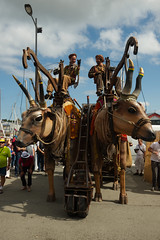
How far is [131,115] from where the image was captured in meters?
4.37

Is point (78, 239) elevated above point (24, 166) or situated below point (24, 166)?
below

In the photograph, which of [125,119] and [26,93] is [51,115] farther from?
[125,119]

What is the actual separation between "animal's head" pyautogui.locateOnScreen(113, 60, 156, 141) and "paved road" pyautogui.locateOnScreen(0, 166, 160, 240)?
1753mm

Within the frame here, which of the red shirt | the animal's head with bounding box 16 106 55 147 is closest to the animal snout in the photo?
the animal's head with bounding box 16 106 55 147

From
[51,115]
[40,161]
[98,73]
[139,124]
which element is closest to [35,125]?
[51,115]

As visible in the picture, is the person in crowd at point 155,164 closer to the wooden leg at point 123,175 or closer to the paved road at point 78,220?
the paved road at point 78,220

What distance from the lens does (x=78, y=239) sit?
3.54 m

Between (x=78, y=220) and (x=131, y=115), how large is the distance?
96.2 inches

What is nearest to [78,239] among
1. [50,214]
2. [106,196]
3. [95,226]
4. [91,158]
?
[95,226]

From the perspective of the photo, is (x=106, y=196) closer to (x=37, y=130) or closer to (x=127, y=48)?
(x=37, y=130)

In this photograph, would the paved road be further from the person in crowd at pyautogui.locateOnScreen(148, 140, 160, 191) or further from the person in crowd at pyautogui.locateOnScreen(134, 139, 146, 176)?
the person in crowd at pyautogui.locateOnScreen(134, 139, 146, 176)

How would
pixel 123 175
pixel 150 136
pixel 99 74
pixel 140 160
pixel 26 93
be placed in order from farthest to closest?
pixel 140 160, pixel 99 74, pixel 123 175, pixel 26 93, pixel 150 136

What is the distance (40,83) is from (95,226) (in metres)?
3.40

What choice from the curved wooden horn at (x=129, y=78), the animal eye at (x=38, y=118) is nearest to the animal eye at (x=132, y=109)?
the curved wooden horn at (x=129, y=78)
